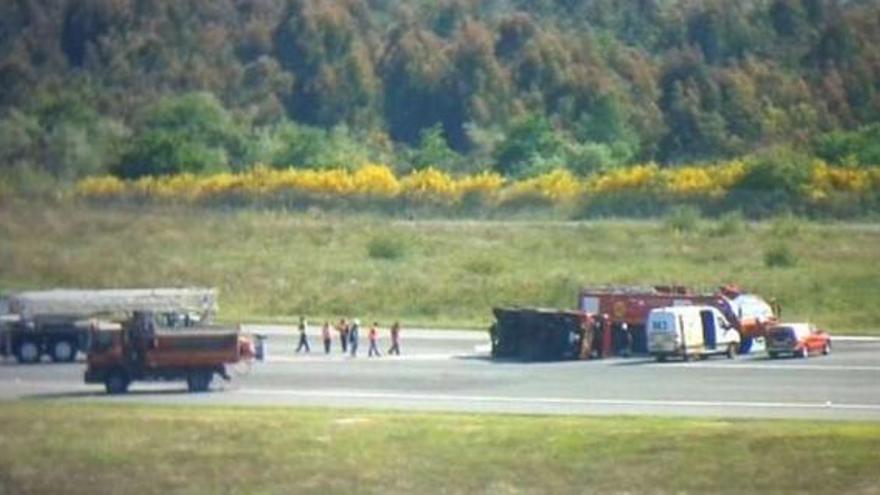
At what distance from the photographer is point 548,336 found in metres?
23.7

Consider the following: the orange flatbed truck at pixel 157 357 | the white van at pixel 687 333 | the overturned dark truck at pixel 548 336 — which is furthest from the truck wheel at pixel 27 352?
the white van at pixel 687 333

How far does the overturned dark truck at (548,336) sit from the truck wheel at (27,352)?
14.4ft

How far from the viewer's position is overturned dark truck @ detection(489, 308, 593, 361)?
23.6 metres

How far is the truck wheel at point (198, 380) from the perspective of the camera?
66.3 feet

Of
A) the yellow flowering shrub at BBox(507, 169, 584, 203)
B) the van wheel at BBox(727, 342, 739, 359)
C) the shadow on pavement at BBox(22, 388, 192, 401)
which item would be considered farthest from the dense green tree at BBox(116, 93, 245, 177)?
the van wheel at BBox(727, 342, 739, 359)

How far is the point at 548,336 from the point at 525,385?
320 centimetres

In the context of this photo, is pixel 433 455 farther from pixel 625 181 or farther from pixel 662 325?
pixel 625 181

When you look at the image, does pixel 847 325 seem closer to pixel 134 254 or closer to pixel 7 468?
pixel 134 254

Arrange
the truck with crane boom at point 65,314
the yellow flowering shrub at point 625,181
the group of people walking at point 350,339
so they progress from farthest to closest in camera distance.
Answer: the yellow flowering shrub at point 625,181 < the group of people walking at point 350,339 < the truck with crane boom at point 65,314

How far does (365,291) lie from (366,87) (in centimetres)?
1040

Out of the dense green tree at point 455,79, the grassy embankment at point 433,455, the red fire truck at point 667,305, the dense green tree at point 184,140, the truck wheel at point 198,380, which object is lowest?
the grassy embankment at point 433,455

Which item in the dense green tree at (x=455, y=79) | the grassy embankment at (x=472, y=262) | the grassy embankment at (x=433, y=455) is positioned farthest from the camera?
the dense green tree at (x=455, y=79)

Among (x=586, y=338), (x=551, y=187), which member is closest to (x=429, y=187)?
(x=551, y=187)

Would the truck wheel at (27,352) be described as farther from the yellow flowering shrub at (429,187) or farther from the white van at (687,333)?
the yellow flowering shrub at (429,187)
